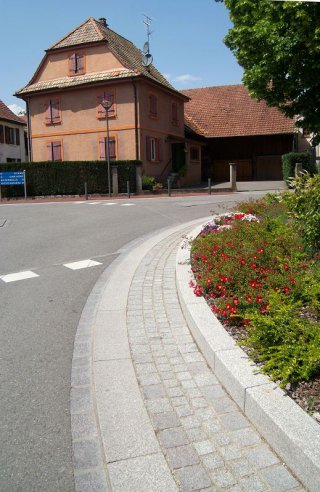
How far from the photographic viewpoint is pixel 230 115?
129ft

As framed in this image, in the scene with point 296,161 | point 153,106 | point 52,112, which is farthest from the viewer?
point 52,112

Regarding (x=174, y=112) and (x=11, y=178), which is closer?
(x=11, y=178)

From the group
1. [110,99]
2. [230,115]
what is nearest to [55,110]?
[110,99]

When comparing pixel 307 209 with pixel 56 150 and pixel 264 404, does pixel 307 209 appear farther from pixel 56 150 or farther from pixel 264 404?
pixel 56 150

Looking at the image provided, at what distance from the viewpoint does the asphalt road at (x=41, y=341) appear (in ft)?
8.91

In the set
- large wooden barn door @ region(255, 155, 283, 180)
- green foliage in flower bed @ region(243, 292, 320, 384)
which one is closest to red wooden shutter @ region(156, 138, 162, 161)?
large wooden barn door @ region(255, 155, 283, 180)

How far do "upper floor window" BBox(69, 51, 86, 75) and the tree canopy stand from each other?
1542 cm

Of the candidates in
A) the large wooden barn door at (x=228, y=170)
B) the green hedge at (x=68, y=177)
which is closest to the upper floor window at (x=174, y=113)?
the large wooden barn door at (x=228, y=170)

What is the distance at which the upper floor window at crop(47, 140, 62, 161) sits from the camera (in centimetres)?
3186

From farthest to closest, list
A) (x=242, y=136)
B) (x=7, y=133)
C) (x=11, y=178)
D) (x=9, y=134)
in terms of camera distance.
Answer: (x=9, y=134)
(x=7, y=133)
(x=242, y=136)
(x=11, y=178)

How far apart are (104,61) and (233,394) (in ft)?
101

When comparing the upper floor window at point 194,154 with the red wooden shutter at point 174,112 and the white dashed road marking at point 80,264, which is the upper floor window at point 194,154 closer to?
the red wooden shutter at point 174,112

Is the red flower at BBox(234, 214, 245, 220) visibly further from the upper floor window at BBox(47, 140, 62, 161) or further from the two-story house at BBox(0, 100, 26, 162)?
the two-story house at BBox(0, 100, 26, 162)

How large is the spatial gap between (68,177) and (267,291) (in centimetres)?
2429
